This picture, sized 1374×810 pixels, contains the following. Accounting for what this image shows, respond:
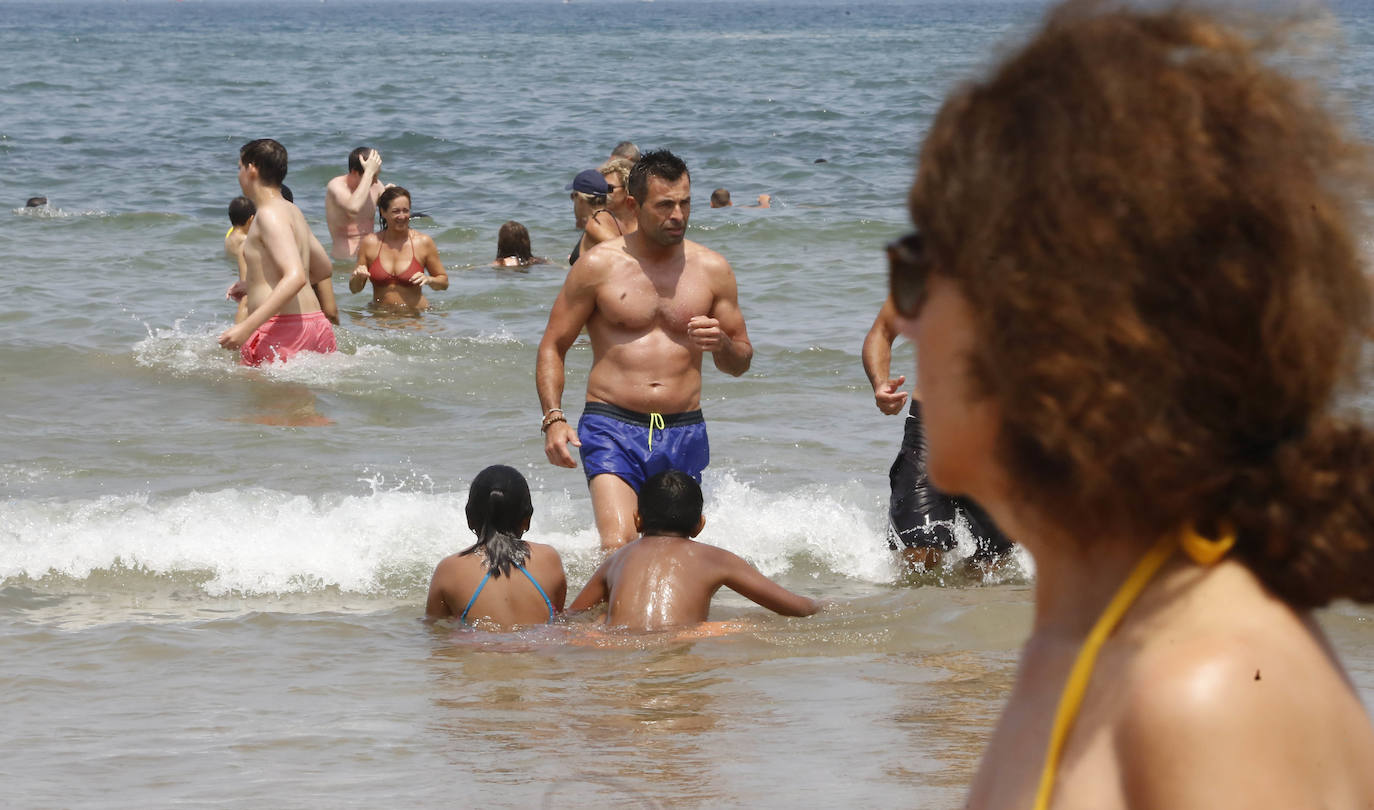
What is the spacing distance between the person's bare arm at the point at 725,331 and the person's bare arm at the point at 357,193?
25.2 feet

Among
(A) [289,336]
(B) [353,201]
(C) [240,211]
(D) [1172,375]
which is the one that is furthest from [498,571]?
(B) [353,201]

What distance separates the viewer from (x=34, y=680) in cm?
507

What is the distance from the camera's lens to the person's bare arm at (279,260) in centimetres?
849

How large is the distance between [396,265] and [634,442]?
7.50 m

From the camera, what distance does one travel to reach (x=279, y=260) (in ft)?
28.1

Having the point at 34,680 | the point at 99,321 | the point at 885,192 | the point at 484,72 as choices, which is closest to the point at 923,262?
the point at 34,680

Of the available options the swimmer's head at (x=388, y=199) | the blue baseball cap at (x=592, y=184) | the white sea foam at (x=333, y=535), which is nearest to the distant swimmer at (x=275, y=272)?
the white sea foam at (x=333, y=535)

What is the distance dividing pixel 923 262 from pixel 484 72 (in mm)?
50981

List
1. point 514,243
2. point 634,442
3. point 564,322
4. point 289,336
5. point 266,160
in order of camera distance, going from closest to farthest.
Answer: point 634,442 < point 564,322 < point 266,160 < point 289,336 < point 514,243

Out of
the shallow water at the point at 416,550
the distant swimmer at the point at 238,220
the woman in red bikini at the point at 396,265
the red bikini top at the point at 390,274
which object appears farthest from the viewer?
the distant swimmer at the point at 238,220

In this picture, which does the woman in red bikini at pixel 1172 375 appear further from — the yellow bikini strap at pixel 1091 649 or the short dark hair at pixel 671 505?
the short dark hair at pixel 671 505

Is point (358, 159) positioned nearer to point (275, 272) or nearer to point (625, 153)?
point (625, 153)

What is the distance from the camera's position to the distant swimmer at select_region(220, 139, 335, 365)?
330 inches

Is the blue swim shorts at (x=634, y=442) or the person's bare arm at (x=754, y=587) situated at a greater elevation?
the blue swim shorts at (x=634, y=442)
